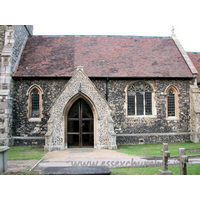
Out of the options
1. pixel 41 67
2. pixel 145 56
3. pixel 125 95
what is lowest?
pixel 125 95

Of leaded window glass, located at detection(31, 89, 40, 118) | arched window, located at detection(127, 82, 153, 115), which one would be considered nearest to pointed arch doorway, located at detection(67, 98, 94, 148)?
leaded window glass, located at detection(31, 89, 40, 118)

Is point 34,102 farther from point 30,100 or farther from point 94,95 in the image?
point 94,95

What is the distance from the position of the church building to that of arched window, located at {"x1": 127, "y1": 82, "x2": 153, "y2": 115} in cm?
5

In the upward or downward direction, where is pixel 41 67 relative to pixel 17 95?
upward

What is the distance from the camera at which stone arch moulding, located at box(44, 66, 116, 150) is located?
1397 cm

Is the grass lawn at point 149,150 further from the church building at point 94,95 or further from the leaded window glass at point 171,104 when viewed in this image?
the leaded window glass at point 171,104

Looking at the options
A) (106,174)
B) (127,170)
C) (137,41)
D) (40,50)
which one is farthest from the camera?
(137,41)

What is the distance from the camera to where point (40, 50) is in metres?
18.7

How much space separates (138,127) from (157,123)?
1.58 meters

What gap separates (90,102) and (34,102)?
15.9 feet

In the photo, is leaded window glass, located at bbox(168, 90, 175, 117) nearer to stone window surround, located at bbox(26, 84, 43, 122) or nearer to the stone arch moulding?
the stone arch moulding

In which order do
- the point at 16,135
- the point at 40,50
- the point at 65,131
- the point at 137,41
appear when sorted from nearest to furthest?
the point at 65,131
the point at 16,135
the point at 40,50
the point at 137,41

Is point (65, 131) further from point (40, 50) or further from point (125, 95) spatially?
point (40, 50)

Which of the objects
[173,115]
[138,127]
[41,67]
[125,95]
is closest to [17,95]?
[41,67]
